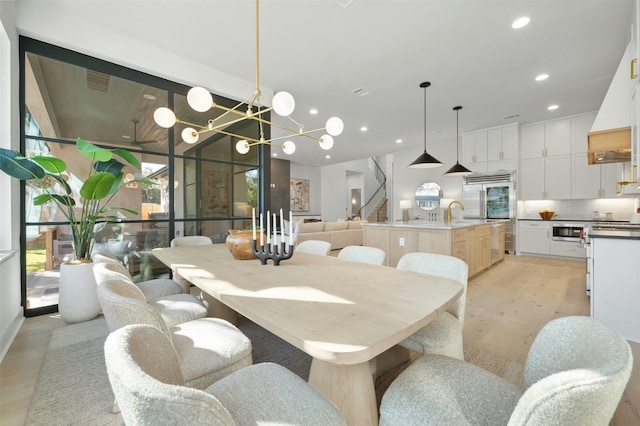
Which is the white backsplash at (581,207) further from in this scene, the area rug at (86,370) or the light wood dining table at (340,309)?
the light wood dining table at (340,309)

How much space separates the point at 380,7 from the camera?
8.40ft

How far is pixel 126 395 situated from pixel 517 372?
7.29ft

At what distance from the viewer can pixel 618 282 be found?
2252mm

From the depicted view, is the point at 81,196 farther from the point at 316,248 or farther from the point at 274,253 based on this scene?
the point at 316,248

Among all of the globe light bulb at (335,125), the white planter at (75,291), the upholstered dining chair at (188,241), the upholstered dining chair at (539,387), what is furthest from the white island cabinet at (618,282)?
the white planter at (75,291)

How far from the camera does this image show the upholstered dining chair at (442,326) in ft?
4.32

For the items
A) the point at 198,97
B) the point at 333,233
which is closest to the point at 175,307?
the point at 198,97

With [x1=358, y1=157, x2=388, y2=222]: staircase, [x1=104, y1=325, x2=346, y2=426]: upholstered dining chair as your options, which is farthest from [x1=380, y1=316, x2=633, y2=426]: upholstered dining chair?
[x1=358, y1=157, x2=388, y2=222]: staircase

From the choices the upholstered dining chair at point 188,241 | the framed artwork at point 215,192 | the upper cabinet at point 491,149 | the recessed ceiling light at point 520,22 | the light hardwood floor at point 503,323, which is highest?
the recessed ceiling light at point 520,22

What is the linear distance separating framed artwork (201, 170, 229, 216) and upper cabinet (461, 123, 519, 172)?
5760mm

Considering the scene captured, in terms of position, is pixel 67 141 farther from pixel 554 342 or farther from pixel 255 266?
pixel 554 342

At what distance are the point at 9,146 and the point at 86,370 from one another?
2091 mm

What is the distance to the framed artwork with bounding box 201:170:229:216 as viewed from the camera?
→ 3939 millimetres

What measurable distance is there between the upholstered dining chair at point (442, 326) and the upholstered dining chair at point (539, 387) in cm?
30
